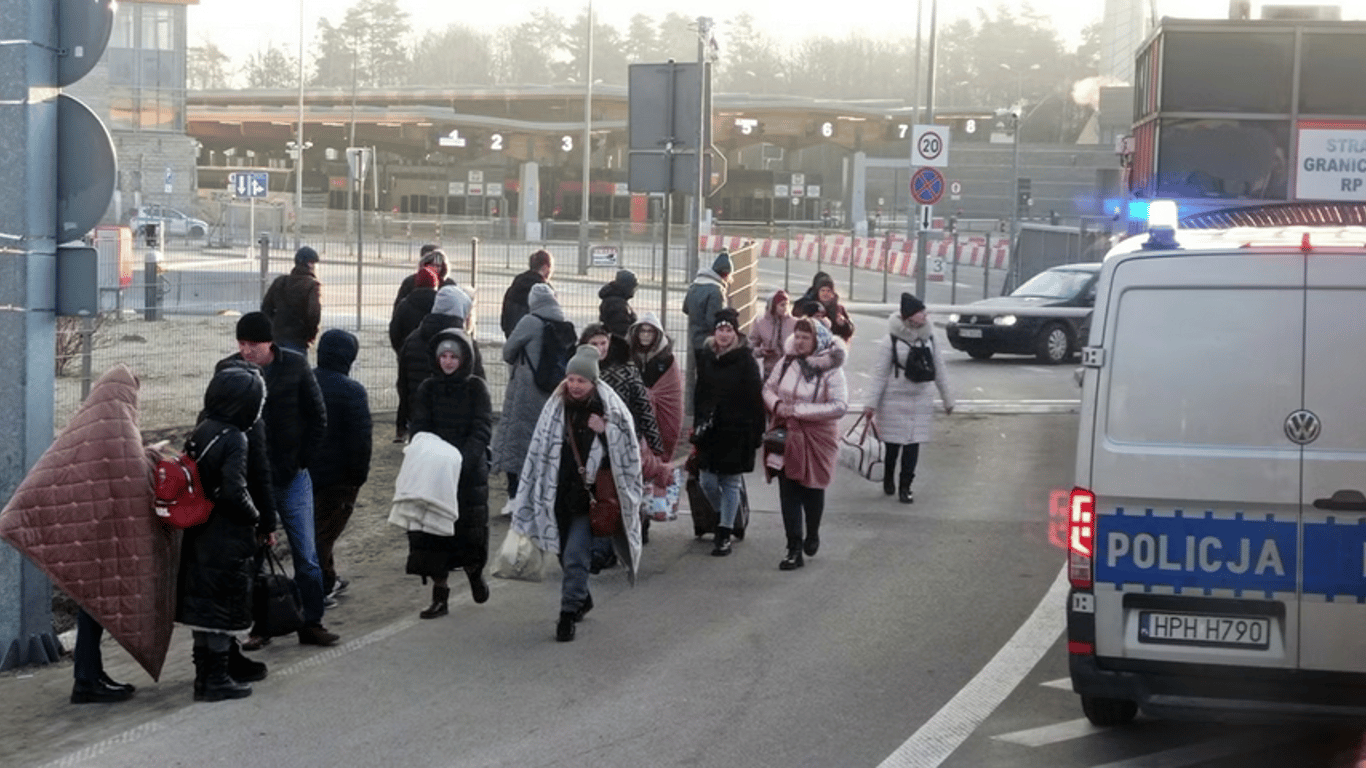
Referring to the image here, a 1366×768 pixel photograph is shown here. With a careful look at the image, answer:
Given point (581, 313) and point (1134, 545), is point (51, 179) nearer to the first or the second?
Answer: point (1134, 545)

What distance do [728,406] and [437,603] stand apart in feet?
8.77

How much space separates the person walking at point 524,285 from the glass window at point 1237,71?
5.37 m

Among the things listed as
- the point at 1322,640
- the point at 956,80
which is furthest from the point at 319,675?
the point at 956,80

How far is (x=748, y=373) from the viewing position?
11477 millimetres

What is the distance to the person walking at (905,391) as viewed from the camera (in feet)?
45.1

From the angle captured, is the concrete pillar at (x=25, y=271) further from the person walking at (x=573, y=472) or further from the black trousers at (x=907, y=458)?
the black trousers at (x=907, y=458)

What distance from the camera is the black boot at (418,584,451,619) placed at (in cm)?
968

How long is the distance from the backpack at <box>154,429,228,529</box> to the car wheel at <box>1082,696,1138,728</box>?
157 inches

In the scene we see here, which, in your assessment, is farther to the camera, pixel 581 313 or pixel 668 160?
pixel 581 313

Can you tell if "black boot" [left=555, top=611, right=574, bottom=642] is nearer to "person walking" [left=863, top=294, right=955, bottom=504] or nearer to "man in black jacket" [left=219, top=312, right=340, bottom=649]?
"man in black jacket" [left=219, top=312, right=340, bottom=649]

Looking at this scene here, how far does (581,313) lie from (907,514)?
11214 millimetres

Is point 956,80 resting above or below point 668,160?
above

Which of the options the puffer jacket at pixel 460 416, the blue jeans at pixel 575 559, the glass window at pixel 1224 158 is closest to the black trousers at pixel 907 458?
the glass window at pixel 1224 158

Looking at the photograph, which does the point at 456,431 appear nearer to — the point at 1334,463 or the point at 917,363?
the point at 1334,463
